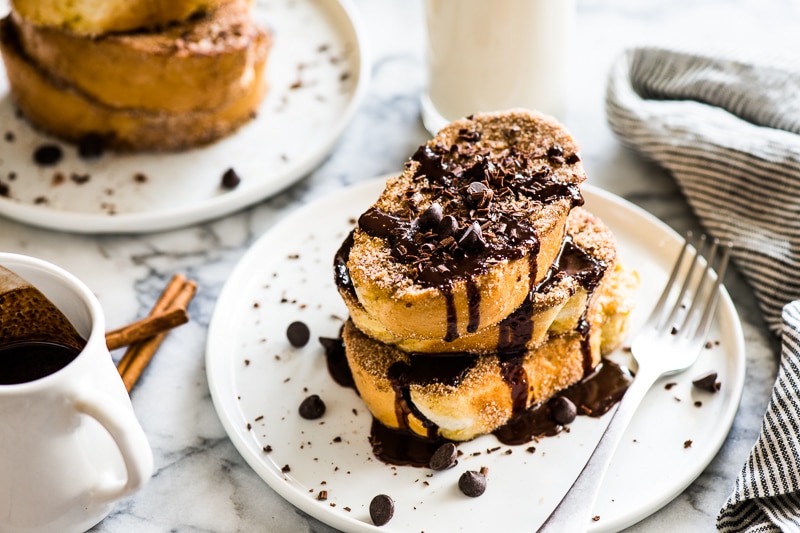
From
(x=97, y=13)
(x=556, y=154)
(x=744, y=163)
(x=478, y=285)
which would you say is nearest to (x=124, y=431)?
(x=478, y=285)

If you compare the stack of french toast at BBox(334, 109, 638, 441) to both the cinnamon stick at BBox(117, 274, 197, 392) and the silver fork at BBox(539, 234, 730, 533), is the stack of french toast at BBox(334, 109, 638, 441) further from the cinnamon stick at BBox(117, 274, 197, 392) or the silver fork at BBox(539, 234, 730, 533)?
the cinnamon stick at BBox(117, 274, 197, 392)

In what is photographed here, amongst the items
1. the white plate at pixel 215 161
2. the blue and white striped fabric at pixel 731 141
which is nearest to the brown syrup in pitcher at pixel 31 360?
the white plate at pixel 215 161

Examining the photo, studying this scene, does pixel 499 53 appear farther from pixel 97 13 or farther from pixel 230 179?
pixel 97 13

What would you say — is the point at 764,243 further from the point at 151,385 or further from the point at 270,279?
the point at 151,385

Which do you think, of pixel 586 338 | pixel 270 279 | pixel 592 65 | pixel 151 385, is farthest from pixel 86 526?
pixel 592 65

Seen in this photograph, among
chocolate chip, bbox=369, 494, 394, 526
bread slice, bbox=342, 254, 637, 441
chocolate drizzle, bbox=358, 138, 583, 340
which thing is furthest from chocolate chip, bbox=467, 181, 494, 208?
chocolate chip, bbox=369, 494, 394, 526

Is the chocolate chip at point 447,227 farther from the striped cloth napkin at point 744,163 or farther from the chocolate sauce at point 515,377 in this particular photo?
the striped cloth napkin at point 744,163

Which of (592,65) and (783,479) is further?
(592,65)
